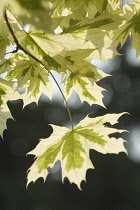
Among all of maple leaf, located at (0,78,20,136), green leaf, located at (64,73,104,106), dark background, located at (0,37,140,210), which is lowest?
dark background, located at (0,37,140,210)

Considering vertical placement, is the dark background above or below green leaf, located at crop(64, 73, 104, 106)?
below

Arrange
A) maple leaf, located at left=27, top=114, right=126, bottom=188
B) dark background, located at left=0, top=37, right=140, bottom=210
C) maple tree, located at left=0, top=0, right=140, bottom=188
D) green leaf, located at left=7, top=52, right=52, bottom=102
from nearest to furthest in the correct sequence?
maple tree, located at left=0, top=0, right=140, bottom=188
green leaf, located at left=7, top=52, right=52, bottom=102
maple leaf, located at left=27, top=114, right=126, bottom=188
dark background, located at left=0, top=37, right=140, bottom=210

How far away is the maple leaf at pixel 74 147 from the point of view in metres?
1.34

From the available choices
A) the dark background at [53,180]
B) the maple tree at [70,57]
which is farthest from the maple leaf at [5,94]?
the dark background at [53,180]

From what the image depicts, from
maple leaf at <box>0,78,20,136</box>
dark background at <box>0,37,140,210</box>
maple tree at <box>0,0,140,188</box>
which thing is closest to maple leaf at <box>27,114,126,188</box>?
maple tree at <box>0,0,140,188</box>

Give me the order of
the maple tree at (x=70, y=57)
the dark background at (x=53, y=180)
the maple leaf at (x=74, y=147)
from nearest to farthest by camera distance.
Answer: the maple tree at (x=70, y=57)
the maple leaf at (x=74, y=147)
the dark background at (x=53, y=180)

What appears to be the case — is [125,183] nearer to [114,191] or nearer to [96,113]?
[114,191]

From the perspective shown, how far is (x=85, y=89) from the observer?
1.34 meters

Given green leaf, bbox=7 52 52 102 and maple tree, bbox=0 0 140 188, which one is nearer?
maple tree, bbox=0 0 140 188

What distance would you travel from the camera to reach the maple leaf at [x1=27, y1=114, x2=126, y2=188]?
1339mm

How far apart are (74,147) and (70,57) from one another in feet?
1.34

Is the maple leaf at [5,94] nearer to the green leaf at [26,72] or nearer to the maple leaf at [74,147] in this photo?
the green leaf at [26,72]

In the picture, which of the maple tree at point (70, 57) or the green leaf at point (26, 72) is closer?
the maple tree at point (70, 57)

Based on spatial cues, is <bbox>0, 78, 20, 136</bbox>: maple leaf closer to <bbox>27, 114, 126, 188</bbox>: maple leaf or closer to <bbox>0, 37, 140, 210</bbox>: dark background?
<bbox>27, 114, 126, 188</bbox>: maple leaf
